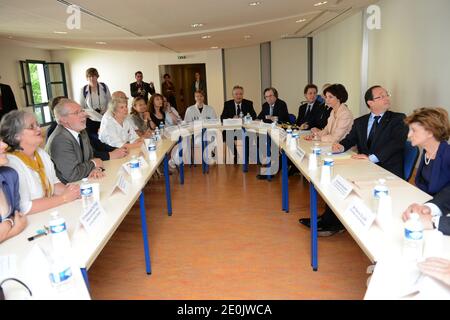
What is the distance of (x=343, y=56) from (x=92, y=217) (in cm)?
661

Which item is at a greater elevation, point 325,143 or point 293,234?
point 325,143

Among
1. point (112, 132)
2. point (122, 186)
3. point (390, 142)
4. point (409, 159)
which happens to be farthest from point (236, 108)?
point (122, 186)

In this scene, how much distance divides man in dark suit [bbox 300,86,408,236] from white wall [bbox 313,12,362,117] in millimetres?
3374

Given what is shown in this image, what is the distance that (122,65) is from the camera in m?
11.4

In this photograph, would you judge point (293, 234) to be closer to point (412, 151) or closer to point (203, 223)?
point (203, 223)

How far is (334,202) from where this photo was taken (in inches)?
80.3

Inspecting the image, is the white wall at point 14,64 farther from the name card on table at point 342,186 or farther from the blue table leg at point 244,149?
the name card on table at point 342,186

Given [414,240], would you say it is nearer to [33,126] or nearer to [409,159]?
[409,159]

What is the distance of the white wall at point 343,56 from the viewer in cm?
639

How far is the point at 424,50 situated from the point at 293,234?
279cm

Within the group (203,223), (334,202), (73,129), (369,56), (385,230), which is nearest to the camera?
(385,230)

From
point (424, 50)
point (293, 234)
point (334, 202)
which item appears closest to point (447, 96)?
point (424, 50)

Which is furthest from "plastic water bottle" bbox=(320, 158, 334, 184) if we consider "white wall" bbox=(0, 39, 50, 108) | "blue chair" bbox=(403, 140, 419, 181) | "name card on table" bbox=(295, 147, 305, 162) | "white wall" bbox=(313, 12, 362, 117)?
"white wall" bbox=(0, 39, 50, 108)
